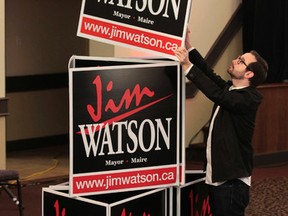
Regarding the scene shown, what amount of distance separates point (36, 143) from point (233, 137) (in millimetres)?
6131

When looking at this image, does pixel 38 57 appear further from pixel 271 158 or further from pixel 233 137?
pixel 233 137

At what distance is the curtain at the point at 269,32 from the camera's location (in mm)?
10141

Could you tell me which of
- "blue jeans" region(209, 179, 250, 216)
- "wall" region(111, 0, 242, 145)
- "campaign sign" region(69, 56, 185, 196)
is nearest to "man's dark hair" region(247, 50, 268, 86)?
"campaign sign" region(69, 56, 185, 196)

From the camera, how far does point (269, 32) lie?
1021cm

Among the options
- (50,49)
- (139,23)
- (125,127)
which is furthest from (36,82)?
(125,127)

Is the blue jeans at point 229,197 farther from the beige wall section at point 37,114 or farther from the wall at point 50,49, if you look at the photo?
the beige wall section at point 37,114

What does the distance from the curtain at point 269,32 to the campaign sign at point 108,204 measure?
568 cm

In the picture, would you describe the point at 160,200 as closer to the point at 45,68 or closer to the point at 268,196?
the point at 268,196

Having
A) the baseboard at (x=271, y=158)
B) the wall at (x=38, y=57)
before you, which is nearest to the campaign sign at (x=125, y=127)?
the baseboard at (x=271, y=158)

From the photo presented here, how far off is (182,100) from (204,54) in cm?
554

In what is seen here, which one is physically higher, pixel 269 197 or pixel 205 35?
pixel 205 35

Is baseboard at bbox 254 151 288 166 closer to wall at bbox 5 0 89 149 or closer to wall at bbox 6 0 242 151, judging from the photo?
wall at bbox 6 0 242 151

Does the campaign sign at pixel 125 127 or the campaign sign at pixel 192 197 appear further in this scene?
the campaign sign at pixel 192 197

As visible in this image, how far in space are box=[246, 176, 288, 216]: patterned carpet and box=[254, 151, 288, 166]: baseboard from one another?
0.79m
